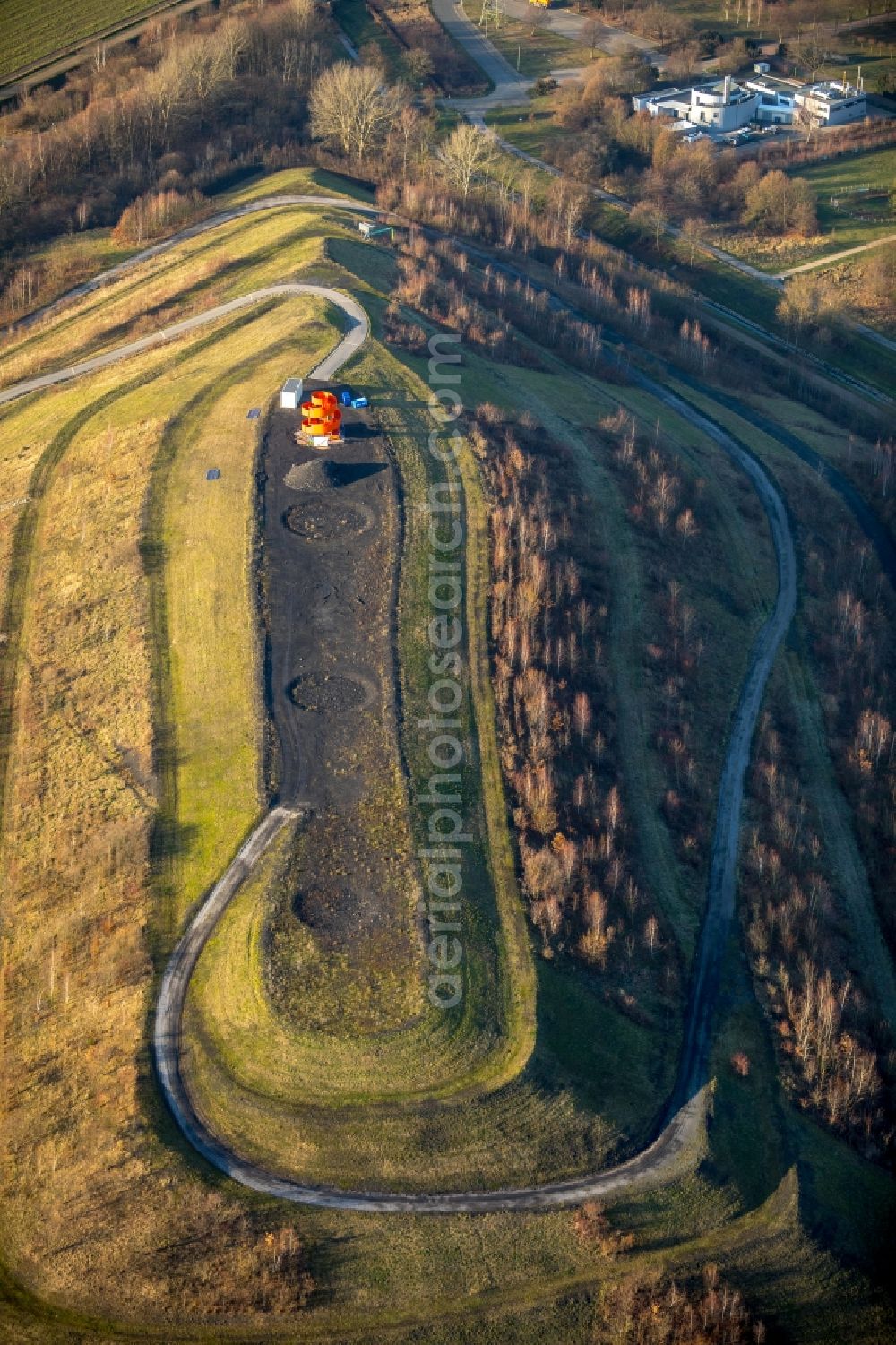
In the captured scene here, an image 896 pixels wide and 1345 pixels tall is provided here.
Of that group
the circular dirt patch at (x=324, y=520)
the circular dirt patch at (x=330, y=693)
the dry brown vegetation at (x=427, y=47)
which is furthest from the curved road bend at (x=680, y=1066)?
the dry brown vegetation at (x=427, y=47)

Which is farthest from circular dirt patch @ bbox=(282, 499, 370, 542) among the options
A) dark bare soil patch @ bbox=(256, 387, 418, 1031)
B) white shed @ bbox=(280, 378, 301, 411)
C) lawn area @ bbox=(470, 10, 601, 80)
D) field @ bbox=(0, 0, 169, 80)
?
lawn area @ bbox=(470, 10, 601, 80)

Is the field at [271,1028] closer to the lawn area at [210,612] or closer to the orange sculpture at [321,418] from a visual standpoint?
the lawn area at [210,612]

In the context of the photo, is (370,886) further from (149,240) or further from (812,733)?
(149,240)

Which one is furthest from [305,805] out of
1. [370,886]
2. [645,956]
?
[645,956]

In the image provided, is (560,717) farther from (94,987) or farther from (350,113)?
(350,113)

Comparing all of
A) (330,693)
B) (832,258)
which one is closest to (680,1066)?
(330,693)

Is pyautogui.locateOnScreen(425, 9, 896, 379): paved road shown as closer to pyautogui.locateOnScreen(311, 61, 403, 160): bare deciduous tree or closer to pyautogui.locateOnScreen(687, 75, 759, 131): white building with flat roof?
pyautogui.locateOnScreen(311, 61, 403, 160): bare deciduous tree
